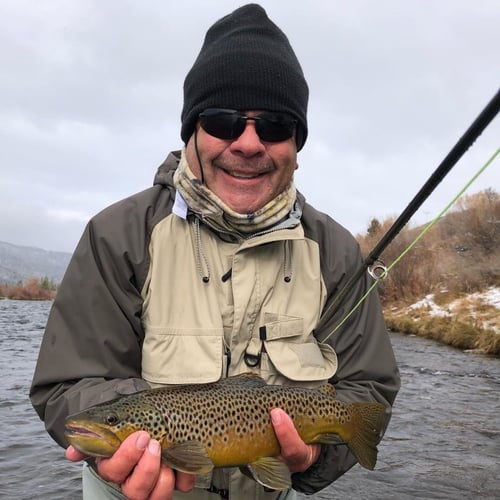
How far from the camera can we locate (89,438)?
2289 millimetres

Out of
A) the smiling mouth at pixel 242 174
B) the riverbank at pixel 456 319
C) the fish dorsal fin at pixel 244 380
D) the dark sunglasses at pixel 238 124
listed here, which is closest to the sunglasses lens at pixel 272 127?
the dark sunglasses at pixel 238 124

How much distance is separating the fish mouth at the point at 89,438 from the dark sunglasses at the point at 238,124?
1431 mm

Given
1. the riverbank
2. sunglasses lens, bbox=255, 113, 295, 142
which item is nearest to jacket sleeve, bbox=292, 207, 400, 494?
sunglasses lens, bbox=255, 113, 295, 142

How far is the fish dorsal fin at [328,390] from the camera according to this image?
9.08 feet

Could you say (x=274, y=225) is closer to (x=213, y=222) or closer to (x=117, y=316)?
(x=213, y=222)

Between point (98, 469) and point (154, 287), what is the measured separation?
80 cm

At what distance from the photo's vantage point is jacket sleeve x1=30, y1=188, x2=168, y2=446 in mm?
2457

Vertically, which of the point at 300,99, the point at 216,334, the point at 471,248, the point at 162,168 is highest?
the point at 471,248

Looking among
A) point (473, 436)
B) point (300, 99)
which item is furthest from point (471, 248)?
point (300, 99)

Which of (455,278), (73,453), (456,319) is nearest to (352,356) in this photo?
(73,453)

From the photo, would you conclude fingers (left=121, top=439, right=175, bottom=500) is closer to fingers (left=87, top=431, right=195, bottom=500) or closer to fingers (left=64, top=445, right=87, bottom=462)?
fingers (left=87, top=431, right=195, bottom=500)

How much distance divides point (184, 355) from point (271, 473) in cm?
63

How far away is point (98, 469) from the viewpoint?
7.65 ft

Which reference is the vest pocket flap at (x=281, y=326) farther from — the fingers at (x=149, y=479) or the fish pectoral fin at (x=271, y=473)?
the fingers at (x=149, y=479)
